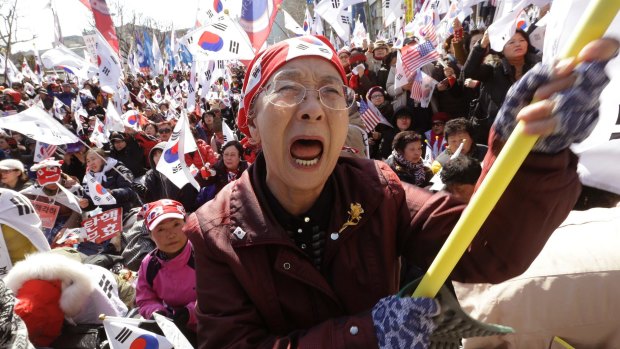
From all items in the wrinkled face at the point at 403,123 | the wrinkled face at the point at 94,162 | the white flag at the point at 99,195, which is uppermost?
the wrinkled face at the point at 403,123

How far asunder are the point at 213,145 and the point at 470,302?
23.0 feet

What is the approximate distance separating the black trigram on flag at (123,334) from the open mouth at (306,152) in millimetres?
1505

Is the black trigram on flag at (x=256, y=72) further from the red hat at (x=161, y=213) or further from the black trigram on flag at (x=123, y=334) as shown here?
the red hat at (x=161, y=213)

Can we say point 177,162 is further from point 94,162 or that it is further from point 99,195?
point 94,162

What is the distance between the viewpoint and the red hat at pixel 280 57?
4.30ft

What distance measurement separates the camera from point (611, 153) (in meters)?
0.95

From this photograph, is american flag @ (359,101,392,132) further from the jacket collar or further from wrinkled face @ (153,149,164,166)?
the jacket collar

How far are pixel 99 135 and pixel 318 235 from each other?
26.1 ft

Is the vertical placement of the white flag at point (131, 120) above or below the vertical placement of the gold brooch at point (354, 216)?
below

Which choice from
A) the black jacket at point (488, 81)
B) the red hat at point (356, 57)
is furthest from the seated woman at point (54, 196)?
the red hat at point (356, 57)

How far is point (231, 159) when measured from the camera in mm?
5480

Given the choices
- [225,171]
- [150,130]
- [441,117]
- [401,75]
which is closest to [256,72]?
[225,171]

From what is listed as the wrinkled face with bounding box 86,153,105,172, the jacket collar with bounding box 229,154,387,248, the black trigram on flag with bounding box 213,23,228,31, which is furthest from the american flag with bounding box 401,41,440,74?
the jacket collar with bounding box 229,154,387,248

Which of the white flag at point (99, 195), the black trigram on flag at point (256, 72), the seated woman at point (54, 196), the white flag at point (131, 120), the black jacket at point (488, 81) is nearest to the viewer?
the black trigram on flag at point (256, 72)
